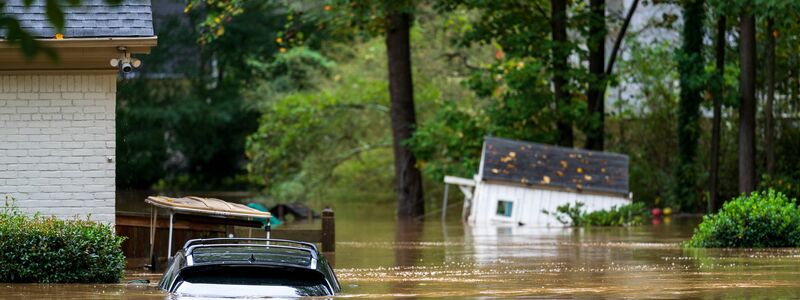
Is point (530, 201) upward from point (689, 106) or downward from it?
downward

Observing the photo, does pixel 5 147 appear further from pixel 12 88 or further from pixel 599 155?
pixel 599 155

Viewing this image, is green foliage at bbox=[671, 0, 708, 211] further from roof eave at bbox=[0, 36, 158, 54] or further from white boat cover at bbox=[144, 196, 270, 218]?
roof eave at bbox=[0, 36, 158, 54]

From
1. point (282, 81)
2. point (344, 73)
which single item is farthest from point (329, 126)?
point (282, 81)

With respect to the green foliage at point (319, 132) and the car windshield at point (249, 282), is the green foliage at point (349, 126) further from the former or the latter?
the car windshield at point (249, 282)

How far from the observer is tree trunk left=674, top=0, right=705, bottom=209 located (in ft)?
121

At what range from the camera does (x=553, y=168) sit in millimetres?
35594

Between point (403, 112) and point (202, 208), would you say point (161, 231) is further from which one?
point (403, 112)

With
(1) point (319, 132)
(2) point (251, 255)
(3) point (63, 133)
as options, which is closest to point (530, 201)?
(1) point (319, 132)

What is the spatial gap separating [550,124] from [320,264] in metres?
26.6

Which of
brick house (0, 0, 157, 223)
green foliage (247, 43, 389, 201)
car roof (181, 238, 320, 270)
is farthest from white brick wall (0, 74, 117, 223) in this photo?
green foliage (247, 43, 389, 201)

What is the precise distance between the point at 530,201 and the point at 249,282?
76.5 feet

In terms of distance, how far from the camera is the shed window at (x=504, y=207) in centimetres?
3559

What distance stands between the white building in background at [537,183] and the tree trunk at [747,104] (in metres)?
3.46

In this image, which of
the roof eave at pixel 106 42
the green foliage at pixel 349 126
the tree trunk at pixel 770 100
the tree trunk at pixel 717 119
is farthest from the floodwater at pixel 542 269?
the green foliage at pixel 349 126
